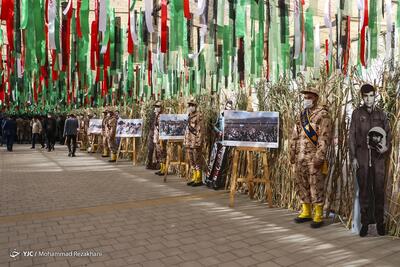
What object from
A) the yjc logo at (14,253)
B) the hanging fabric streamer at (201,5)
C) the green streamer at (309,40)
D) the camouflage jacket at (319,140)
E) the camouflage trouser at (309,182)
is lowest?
the yjc logo at (14,253)

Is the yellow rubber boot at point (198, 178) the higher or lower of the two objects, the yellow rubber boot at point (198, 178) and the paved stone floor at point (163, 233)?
the higher

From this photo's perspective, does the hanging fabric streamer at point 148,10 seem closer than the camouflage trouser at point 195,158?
Yes

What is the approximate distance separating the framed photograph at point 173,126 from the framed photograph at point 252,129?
2.28 metres

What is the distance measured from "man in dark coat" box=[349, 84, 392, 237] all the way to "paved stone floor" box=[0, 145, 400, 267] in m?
0.29

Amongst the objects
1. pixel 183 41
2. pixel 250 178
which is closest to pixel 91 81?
pixel 183 41

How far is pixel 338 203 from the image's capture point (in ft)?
14.4

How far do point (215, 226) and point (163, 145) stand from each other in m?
4.43

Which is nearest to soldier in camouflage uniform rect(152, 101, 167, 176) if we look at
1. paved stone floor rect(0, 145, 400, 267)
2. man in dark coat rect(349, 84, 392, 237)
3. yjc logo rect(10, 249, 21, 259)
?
paved stone floor rect(0, 145, 400, 267)

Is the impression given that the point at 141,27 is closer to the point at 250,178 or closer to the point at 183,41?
the point at 183,41

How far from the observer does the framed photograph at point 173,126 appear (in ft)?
24.7

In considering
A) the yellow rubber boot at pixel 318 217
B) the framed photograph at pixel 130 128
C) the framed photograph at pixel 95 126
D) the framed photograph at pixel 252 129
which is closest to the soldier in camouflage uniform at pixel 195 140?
the framed photograph at pixel 252 129

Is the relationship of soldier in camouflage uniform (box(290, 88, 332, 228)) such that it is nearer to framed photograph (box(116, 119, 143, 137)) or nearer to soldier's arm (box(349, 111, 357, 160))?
soldier's arm (box(349, 111, 357, 160))

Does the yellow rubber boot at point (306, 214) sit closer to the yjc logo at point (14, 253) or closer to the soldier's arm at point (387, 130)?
the soldier's arm at point (387, 130)

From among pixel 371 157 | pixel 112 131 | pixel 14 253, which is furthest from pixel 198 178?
pixel 112 131
